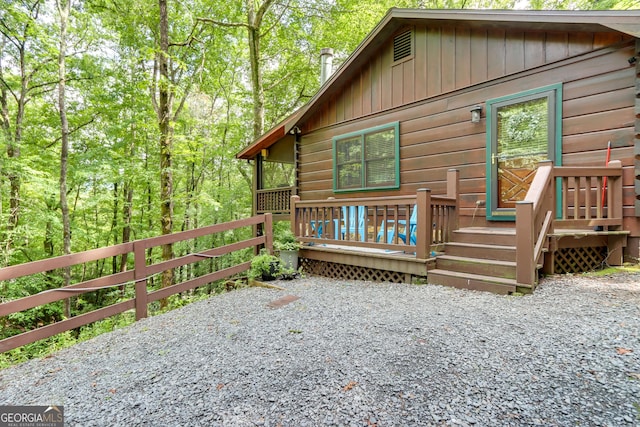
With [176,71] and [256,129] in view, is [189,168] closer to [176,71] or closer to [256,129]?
[176,71]

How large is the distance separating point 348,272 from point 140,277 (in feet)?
10.4

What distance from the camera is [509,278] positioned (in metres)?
3.52

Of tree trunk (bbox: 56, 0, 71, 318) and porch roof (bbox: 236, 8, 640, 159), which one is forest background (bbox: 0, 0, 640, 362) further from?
porch roof (bbox: 236, 8, 640, 159)

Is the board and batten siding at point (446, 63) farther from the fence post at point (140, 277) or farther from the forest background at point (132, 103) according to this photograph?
the fence post at point (140, 277)

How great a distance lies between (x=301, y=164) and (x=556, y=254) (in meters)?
6.01

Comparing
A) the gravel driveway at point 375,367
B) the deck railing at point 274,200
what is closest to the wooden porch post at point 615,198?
the gravel driveway at point 375,367

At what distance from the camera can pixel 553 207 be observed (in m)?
3.76

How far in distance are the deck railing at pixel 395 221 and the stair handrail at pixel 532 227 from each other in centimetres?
107

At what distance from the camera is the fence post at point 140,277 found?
13.2 feet

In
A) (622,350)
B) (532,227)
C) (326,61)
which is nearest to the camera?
(622,350)

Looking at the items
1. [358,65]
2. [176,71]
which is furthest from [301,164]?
[176,71]

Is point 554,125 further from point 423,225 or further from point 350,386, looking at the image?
point 350,386

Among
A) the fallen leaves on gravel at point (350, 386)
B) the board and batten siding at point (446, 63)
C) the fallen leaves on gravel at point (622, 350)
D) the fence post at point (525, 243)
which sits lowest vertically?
the fallen leaves on gravel at point (350, 386)

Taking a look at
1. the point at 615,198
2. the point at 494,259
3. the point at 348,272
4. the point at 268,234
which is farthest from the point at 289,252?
the point at 615,198
